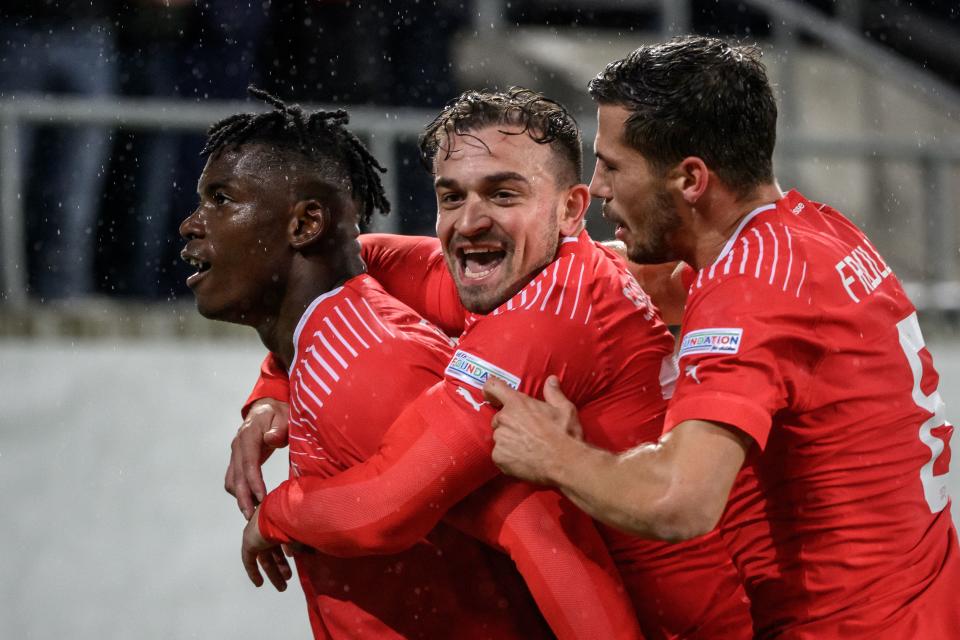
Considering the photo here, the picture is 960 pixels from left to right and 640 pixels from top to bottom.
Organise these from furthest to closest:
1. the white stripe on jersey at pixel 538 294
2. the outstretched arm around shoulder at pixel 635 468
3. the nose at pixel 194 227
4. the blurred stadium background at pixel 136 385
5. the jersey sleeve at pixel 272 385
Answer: the blurred stadium background at pixel 136 385 → the jersey sleeve at pixel 272 385 → the nose at pixel 194 227 → the white stripe on jersey at pixel 538 294 → the outstretched arm around shoulder at pixel 635 468

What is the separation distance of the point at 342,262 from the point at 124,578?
8.24ft

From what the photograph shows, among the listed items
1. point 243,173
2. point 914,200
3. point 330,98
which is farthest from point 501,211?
point 914,200

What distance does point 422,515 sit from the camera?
107 inches

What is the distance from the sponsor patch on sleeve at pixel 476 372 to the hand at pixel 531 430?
0.03 metres

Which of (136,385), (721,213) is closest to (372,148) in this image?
(136,385)

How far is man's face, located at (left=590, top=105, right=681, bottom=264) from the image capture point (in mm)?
2871

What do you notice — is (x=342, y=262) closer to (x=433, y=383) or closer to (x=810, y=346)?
(x=433, y=383)

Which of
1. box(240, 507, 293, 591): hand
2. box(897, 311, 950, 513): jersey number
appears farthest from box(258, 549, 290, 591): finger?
box(897, 311, 950, 513): jersey number

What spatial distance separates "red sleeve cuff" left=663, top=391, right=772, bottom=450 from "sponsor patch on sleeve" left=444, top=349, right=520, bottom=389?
14.7 inches

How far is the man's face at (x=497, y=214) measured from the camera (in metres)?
2.96

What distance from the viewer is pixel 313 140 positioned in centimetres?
325

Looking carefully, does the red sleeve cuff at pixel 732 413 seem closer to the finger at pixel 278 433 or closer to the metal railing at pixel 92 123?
the finger at pixel 278 433

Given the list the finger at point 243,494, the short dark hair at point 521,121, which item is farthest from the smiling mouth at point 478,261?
the finger at point 243,494

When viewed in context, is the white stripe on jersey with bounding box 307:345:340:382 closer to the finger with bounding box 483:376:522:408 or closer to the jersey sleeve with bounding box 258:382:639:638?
the jersey sleeve with bounding box 258:382:639:638
